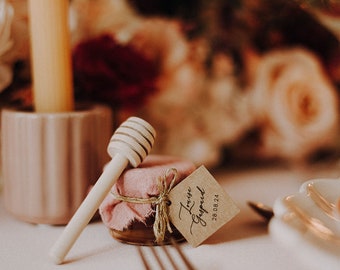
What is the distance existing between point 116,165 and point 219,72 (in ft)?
1.32

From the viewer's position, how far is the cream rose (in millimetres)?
851

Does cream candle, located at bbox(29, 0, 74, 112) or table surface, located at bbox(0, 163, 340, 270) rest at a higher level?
cream candle, located at bbox(29, 0, 74, 112)

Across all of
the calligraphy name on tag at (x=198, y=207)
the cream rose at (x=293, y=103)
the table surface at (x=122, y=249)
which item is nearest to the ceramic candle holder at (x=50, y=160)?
the table surface at (x=122, y=249)

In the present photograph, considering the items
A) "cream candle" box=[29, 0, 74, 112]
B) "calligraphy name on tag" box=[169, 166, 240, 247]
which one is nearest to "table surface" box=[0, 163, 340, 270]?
"calligraphy name on tag" box=[169, 166, 240, 247]

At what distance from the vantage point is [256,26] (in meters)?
0.90

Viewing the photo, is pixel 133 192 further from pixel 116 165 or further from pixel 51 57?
pixel 51 57

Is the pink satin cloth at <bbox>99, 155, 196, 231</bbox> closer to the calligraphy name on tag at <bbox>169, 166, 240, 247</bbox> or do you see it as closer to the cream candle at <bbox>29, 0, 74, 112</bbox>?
the calligraphy name on tag at <bbox>169, 166, 240, 247</bbox>

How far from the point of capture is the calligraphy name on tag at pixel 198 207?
0.51 meters

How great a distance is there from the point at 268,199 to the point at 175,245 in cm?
23

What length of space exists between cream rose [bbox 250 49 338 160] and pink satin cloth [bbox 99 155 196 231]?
14.5 inches

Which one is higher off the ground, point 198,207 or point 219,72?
point 219,72

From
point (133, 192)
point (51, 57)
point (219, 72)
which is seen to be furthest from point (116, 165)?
point (219, 72)

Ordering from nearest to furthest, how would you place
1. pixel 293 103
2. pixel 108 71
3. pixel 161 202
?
pixel 161 202 < pixel 108 71 < pixel 293 103

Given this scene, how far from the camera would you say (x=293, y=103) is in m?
0.85
